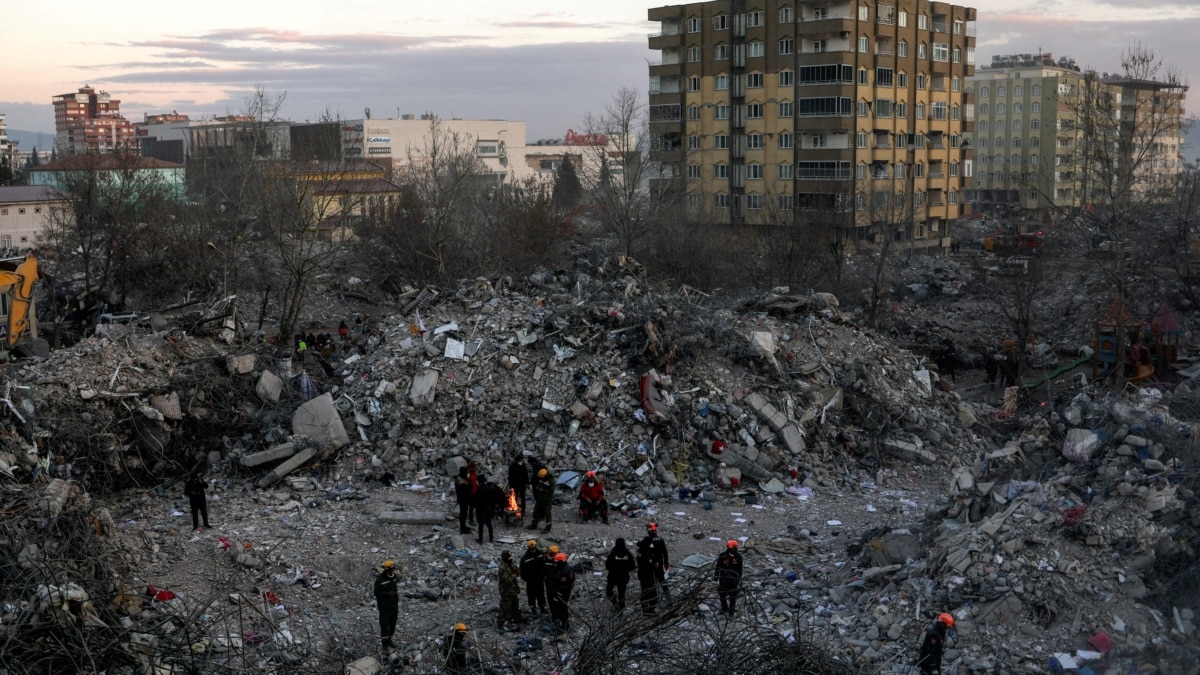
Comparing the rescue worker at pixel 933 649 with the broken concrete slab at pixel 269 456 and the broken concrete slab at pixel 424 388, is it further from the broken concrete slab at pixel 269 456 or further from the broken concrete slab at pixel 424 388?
the broken concrete slab at pixel 269 456

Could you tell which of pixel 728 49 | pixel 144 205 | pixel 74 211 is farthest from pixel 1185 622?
pixel 728 49

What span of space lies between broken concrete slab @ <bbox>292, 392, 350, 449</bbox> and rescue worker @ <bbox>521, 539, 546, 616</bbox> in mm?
5089

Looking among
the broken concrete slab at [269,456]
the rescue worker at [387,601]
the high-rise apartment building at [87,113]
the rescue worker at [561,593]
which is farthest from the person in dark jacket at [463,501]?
the high-rise apartment building at [87,113]

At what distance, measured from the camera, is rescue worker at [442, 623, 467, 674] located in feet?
26.0

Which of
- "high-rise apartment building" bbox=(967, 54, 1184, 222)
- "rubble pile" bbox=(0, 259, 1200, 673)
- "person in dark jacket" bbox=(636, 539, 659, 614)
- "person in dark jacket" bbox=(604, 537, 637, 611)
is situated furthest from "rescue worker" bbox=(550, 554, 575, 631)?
"high-rise apartment building" bbox=(967, 54, 1184, 222)

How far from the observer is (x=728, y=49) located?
42719 mm

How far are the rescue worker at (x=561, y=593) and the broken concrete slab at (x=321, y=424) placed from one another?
5433mm

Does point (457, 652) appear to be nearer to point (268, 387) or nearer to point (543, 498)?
point (543, 498)

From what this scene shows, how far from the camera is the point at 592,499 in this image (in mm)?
11906

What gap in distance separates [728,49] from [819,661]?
3852 centimetres

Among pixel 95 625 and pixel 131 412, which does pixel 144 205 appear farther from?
pixel 95 625

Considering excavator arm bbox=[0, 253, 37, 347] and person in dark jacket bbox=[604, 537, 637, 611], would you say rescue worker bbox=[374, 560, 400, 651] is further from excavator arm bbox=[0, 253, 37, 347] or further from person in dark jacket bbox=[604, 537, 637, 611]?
excavator arm bbox=[0, 253, 37, 347]

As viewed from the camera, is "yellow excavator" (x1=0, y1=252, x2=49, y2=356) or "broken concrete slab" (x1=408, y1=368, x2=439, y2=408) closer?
"broken concrete slab" (x1=408, y1=368, x2=439, y2=408)

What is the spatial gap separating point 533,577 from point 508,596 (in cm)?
31
